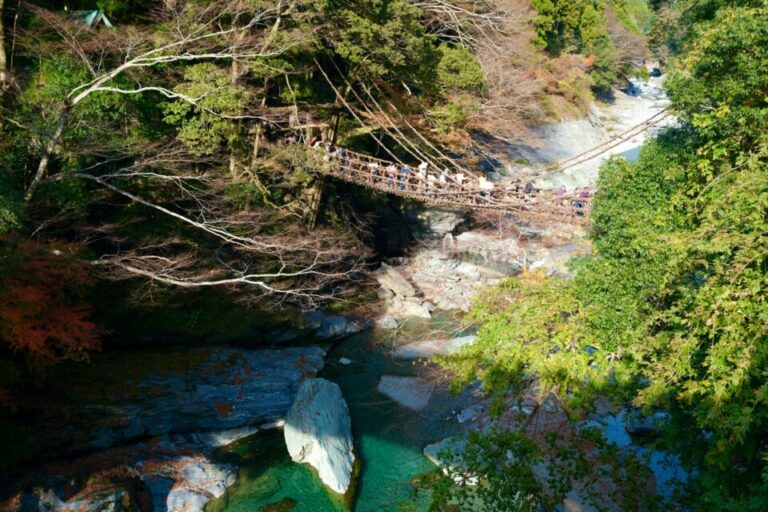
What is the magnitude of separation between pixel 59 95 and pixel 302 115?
465 cm

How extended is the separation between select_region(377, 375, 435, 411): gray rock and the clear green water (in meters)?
0.13

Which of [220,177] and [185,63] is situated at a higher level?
[185,63]

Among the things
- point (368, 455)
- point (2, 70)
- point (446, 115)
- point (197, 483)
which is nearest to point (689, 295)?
point (368, 455)

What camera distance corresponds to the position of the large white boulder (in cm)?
649

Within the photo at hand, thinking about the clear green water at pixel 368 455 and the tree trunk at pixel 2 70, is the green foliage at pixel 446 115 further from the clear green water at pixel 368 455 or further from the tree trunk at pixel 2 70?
the tree trunk at pixel 2 70

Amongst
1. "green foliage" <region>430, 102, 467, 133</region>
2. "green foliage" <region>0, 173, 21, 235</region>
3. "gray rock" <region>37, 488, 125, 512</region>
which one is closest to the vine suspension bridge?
"green foliage" <region>430, 102, 467, 133</region>

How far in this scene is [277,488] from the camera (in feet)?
21.1

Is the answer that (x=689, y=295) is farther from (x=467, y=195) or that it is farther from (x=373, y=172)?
(x=373, y=172)

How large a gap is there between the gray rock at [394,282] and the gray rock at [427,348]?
1.95m

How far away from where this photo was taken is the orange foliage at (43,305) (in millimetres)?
5188

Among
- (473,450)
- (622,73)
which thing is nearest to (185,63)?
(473,450)

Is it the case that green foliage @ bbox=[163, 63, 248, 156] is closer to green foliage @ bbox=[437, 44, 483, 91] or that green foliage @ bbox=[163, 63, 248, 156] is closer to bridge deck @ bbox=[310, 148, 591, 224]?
bridge deck @ bbox=[310, 148, 591, 224]

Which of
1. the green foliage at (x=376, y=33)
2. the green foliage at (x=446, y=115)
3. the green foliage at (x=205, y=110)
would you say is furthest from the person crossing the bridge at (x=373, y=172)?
the green foliage at (x=205, y=110)

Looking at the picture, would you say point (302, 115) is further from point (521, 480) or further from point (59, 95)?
point (521, 480)
